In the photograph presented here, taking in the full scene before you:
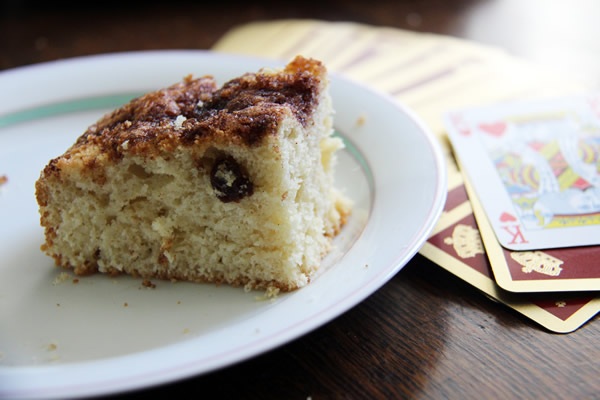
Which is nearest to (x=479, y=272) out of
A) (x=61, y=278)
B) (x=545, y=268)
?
(x=545, y=268)

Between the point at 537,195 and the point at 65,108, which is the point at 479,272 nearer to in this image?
the point at 537,195

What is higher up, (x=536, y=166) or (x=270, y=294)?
(x=270, y=294)

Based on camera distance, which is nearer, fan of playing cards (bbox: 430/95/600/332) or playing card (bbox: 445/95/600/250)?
fan of playing cards (bbox: 430/95/600/332)

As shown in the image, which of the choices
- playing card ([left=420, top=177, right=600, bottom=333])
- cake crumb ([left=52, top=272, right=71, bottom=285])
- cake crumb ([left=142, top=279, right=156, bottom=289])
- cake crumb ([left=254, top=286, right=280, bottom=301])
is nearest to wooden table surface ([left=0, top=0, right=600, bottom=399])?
playing card ([left=420, top=177, right=600, bottom=333])

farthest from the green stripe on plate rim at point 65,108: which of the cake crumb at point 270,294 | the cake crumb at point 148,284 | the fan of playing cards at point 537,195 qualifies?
the fan of playing cards at point 537,195

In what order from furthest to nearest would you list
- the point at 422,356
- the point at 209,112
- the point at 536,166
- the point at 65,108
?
the point at 65,108, the point at 536,166, the point at 209,112, the point at 422,356

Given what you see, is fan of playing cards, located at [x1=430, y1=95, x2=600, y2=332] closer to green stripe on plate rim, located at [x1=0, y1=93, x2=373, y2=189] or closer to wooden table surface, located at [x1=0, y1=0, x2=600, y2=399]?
wooden table surface, located at [x1=0, y1=0, x2=600, y2=399]

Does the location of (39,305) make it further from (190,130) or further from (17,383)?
(190,130)
